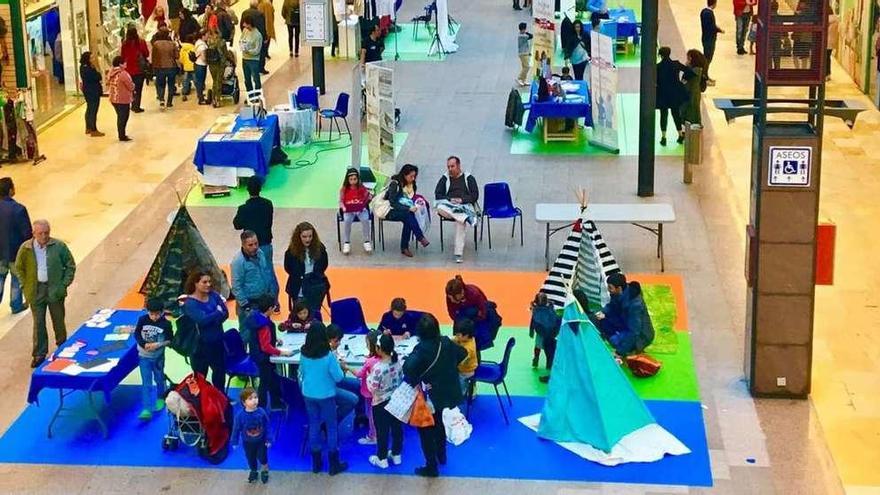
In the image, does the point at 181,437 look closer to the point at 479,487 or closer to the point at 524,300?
the point at 479,487

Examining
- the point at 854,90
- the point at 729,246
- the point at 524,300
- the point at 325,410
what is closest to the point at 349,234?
the point at 524,300

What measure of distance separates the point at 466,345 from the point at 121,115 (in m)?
13.0

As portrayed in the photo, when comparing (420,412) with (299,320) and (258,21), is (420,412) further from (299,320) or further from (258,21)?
(258,21)

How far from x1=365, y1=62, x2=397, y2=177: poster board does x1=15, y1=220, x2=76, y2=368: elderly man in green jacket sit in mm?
6535

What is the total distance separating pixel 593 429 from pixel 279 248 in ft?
22.6

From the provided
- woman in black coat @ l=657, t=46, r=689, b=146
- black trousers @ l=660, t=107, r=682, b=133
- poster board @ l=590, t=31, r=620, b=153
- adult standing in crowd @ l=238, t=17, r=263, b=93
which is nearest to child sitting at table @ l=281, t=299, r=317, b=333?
poster board @ l=590, t=31, r=620, b=153

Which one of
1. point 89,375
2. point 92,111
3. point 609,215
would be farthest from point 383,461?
point 92,111

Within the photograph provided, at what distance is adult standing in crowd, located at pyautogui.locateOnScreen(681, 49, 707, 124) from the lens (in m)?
22.5

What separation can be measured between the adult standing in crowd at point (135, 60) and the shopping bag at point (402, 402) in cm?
1498

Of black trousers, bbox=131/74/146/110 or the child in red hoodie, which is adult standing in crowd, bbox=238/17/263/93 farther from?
the child in red hoodie

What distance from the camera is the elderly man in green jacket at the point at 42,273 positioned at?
1455 centimetres

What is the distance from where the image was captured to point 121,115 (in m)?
24.3

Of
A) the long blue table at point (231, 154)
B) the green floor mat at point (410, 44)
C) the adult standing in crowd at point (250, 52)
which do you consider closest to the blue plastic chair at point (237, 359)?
the long blue table at point (231, 154)

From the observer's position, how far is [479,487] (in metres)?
12.3
